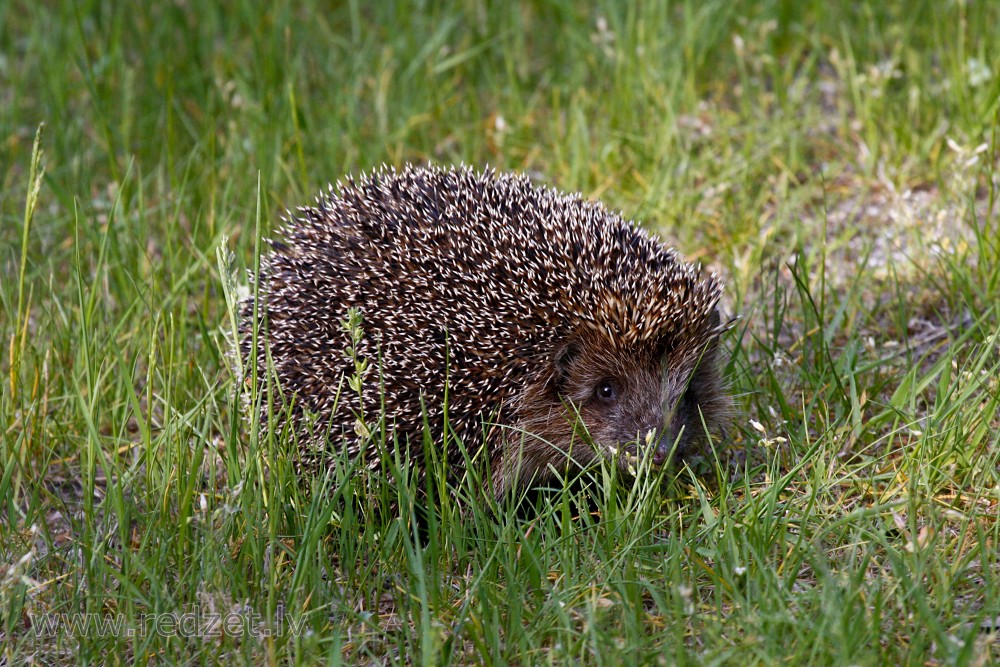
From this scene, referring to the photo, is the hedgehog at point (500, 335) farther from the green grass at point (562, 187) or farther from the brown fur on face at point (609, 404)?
the green grass at point (562, 187)

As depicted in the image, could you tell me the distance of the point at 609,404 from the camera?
5.30m

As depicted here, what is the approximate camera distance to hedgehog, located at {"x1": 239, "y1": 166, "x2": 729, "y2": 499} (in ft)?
16.7

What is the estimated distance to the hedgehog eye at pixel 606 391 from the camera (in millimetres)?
5270

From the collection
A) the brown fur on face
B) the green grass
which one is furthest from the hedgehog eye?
the green grass

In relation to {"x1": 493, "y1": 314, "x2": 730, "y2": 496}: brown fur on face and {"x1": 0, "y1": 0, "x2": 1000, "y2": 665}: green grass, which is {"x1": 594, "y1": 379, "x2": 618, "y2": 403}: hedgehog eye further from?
{"x1": 0, "y1": 0, "x2": 1000, "y2": 665}: green grass

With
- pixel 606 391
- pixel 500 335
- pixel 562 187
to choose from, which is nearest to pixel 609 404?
pixel 606 391

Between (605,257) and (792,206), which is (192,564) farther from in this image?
(792,206)

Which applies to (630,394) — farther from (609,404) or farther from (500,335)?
(500,335)

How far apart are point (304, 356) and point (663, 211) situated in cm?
279

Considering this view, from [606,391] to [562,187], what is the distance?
270cm

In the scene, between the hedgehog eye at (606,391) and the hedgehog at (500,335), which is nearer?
the hedgehog at (500,335)

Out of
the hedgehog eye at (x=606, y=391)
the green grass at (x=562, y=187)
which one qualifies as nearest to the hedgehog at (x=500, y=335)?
the hedgehog eye at (x=606, y=391)

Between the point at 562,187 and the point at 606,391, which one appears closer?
the point at 606,391

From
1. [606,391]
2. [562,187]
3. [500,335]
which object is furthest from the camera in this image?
[562,187]
